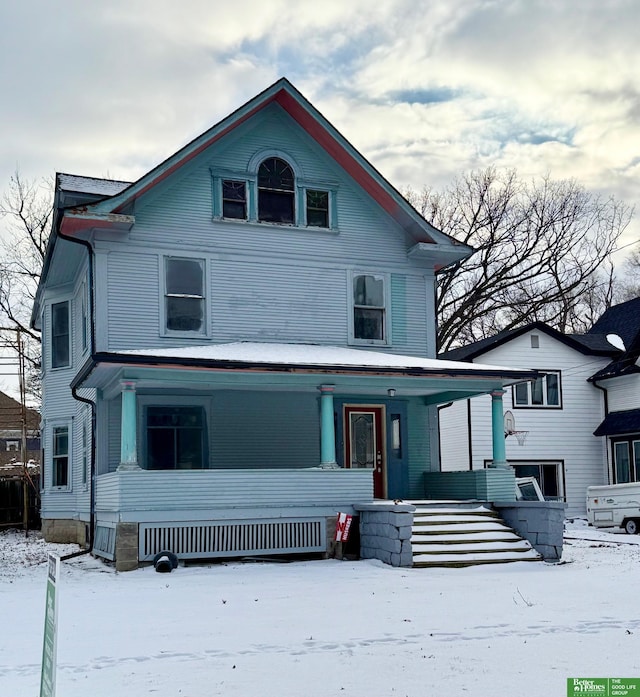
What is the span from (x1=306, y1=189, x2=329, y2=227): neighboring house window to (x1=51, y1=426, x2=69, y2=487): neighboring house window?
7.77m

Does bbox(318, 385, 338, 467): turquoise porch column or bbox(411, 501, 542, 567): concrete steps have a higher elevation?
bbox(318, 385, 338, 467): turquoise porch column

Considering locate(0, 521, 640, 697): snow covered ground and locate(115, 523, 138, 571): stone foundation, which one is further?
locate(115, 523, 138, 571): stone foundation

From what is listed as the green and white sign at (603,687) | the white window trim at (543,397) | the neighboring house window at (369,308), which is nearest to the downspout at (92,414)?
the neighboring house window at (369,308)

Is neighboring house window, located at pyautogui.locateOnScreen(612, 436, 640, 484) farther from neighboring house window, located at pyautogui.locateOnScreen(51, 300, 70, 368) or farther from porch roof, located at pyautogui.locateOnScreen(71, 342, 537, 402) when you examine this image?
neighboring house window, located at pyautogui.locateOnScreen(51, 300, 70, 368)

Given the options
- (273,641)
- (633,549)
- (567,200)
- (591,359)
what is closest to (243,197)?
(633,549)

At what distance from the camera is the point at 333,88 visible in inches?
805

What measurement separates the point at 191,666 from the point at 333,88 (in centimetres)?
1554

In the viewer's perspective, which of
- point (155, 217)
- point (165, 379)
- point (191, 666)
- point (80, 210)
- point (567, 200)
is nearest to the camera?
point (191, 666)

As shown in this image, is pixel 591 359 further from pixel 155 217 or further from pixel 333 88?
pixel 155 217

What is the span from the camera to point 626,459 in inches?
1085

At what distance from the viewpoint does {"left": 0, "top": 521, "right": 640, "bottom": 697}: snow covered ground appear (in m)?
7.00

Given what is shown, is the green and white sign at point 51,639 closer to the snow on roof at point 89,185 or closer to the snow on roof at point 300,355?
the snow on roof at point 300,355

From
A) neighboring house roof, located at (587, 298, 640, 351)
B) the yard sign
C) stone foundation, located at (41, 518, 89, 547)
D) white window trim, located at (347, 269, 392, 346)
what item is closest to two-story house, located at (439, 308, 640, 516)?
neighboring house roof, located at (587, 298, 640, 351)

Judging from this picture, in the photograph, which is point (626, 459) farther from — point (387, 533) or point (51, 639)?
point (51, 639)
